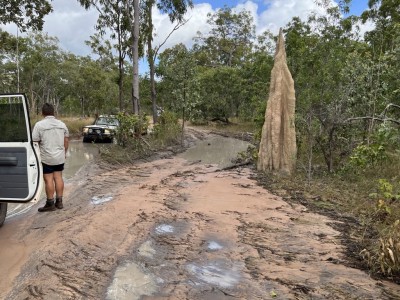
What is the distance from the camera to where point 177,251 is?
506 cm

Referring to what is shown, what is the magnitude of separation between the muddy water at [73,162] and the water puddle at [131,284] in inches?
81.4

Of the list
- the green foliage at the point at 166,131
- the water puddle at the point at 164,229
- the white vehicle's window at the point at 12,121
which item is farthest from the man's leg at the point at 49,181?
the green foliage at the point at 166,131

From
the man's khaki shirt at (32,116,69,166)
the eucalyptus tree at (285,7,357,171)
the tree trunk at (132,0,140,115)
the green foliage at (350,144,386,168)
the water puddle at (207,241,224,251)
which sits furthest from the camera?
the tree trunk at (132,0,140,115)

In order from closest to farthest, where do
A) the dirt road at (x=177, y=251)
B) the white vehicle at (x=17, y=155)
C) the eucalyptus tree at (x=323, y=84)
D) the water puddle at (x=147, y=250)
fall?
the dirt road at (x=177, y=251) < the water puddle at (x=147, y=250) < the white vehicle at (x=17, y=155) < the eucalyptus tree at (x=323, y=84)

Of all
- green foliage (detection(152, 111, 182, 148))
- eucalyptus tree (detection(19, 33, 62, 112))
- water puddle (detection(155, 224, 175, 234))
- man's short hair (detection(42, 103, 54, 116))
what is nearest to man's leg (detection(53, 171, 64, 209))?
man's short hair (detection(42, 103, 54, 116))

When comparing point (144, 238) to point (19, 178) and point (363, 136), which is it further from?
point (363, 136)

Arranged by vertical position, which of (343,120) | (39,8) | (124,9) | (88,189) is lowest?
(88,189)

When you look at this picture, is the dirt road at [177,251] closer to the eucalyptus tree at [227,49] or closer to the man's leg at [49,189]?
the man's leg at [49,189]

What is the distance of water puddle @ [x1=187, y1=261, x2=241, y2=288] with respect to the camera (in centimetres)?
416

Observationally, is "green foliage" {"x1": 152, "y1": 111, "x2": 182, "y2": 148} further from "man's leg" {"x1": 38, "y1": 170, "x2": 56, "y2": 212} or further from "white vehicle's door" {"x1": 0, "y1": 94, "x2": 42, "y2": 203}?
"white vehicle's door" {"x1": 0, "y1": 94, "x2": 42, "y2": 203}

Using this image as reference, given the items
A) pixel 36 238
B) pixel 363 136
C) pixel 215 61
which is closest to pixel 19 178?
pixel 36 238

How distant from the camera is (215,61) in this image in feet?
165

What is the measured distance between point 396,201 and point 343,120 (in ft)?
10.6

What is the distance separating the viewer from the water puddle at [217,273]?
164 inches
